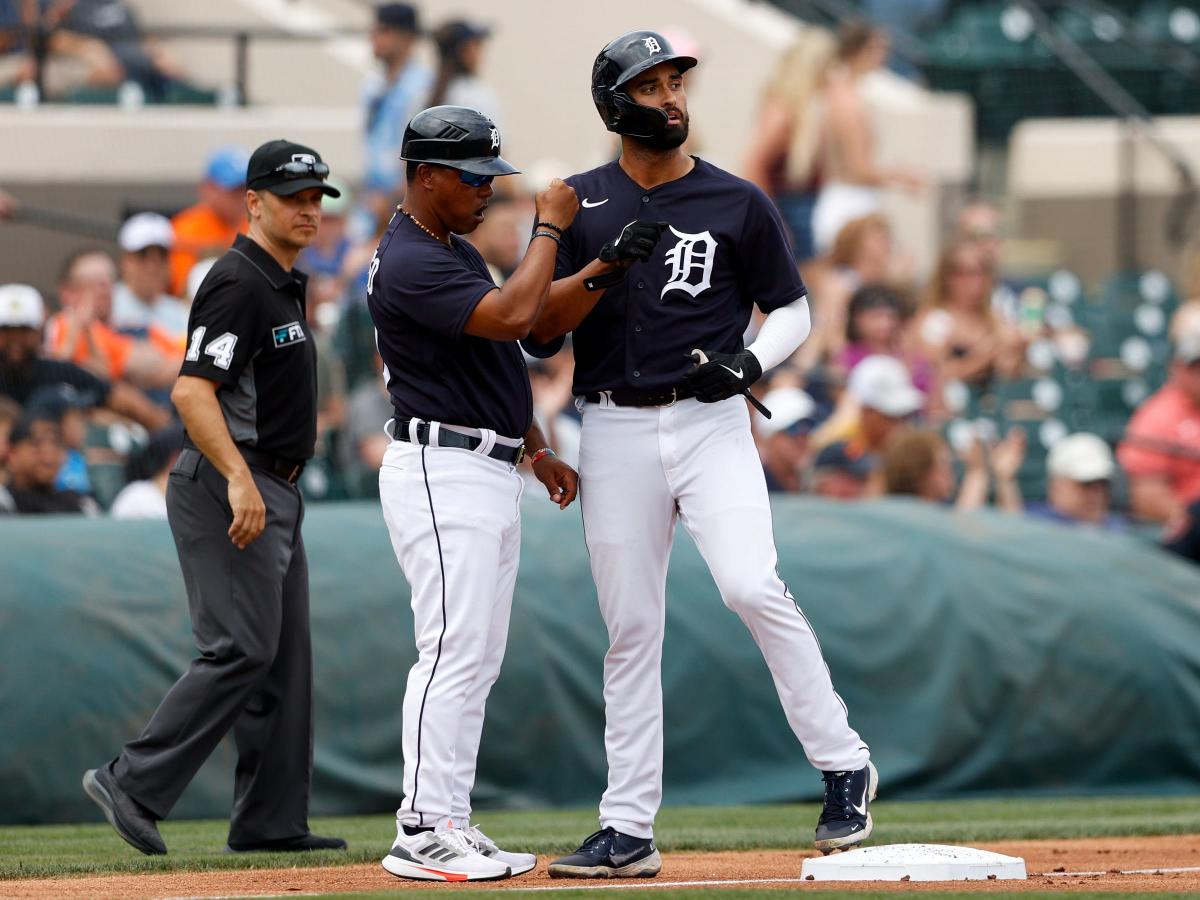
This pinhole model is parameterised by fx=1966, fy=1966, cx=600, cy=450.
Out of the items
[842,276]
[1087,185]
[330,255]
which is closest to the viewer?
[330,255]

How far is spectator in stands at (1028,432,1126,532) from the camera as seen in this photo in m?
10.2

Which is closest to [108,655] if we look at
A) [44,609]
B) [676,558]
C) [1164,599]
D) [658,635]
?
[44,609]

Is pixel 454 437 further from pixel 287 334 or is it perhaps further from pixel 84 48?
pixel 84 48

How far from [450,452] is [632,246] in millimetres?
695

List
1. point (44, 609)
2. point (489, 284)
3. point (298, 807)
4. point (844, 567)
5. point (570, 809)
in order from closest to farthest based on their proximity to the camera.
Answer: point (489, 284) < point (298, 807) < point (44, 609) < point (570, 809) < point (844, 567)

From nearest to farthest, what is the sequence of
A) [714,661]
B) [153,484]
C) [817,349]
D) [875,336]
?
[714,661] < [153,484] < [875,336] < [817,349]

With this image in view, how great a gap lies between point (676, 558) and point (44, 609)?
2.56 m

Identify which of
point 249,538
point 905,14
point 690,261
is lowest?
point 249,538

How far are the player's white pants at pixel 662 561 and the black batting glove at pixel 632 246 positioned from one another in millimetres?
443

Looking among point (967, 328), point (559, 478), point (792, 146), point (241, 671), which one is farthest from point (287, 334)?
point (792, 146)

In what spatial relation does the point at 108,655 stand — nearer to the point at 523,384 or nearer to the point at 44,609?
the point at 44,609

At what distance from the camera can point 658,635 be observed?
202 inches

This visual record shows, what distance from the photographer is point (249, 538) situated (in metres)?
5.55

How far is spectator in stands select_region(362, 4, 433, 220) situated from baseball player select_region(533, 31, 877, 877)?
24.6 feet
